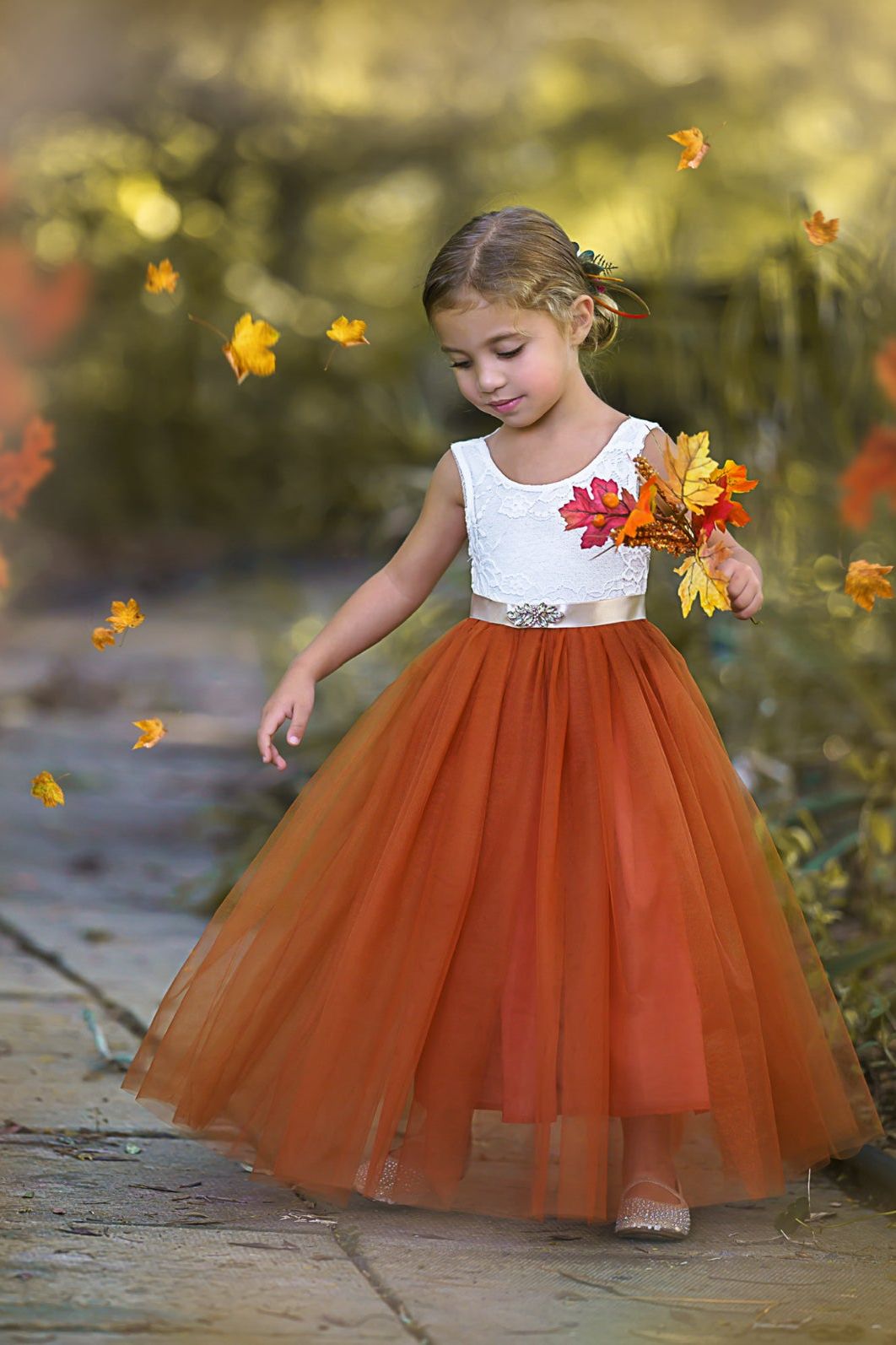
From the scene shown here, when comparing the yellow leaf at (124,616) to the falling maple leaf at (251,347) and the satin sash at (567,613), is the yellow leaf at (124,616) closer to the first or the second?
the falling maple leaf at (251,347)

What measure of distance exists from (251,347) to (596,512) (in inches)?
17.9

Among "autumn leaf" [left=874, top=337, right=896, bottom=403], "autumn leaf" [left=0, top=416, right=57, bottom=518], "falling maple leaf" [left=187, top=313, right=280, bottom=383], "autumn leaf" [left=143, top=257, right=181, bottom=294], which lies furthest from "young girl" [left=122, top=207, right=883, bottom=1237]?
"autumn leaf" [left=874, top=337, right=896, bottom=403]

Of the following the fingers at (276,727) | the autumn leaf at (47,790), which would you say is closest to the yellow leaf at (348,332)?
the fingers at (276,727)

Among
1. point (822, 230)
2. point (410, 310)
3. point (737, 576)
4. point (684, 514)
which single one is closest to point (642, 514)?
point (684, 514)

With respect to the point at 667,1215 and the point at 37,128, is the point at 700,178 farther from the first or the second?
the point at 667,1215

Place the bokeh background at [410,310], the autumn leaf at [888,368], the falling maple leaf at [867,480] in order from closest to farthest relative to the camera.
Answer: the autumn leaf at [888,368]
the falling maple leaf at [867,480]
the bokeh background at [410,310]

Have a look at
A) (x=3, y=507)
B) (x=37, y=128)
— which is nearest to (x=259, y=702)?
(x=37, y=128)

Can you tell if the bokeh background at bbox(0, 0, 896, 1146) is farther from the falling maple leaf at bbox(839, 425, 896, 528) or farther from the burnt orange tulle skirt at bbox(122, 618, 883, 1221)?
the burnt orange tulle skirt at bbox(122, 618, 883, 1221)

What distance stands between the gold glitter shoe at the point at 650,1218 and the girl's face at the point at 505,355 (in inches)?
37.1

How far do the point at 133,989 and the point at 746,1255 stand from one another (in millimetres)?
1359

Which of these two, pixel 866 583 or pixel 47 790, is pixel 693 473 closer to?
pixel 866 583

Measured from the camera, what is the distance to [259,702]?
630 cm

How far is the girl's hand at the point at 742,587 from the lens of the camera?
198cm

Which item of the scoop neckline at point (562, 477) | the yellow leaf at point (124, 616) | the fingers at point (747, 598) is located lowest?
the yellow leaf at point (124, 616)
